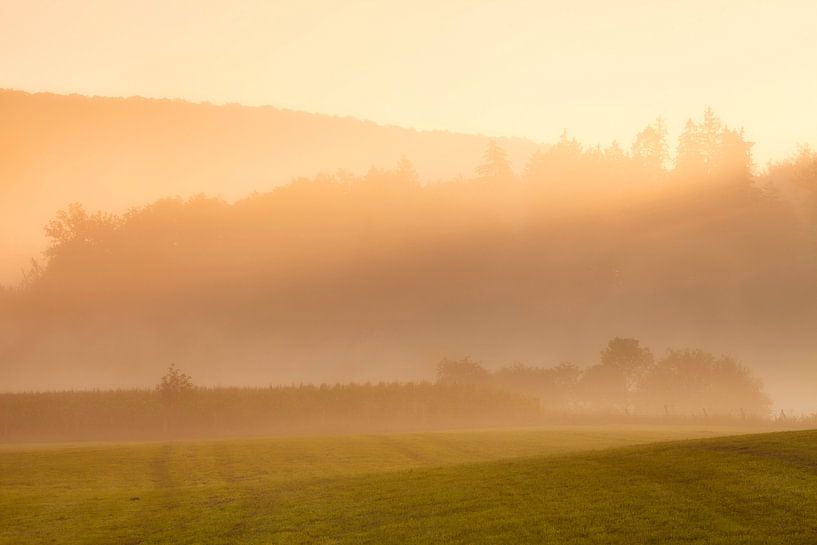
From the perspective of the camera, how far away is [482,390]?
126750mm

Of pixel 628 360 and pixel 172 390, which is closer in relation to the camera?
pixel 172 390

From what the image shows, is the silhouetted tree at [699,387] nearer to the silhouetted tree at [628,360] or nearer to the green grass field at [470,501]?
the silhouetted tree at [628,360]

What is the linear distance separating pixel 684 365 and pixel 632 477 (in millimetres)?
122616

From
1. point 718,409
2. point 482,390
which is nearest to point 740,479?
point 482,390

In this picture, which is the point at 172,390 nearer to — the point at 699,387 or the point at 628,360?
the point at 628,360

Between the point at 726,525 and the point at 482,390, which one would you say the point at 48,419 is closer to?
the point at 482,390

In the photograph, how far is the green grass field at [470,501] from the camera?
94.2ft

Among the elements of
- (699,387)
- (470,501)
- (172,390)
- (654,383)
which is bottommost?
(470,501)

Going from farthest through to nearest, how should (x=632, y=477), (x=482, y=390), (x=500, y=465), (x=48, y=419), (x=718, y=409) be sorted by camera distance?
(x=718, y=409) < (x=482, y=390) < (x=48, y=419) < (x=500, y=465) < (x=632, y=477)

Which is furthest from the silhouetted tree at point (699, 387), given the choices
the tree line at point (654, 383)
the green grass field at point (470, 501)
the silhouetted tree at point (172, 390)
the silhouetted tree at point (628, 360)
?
the green grass field at point (470, 501)

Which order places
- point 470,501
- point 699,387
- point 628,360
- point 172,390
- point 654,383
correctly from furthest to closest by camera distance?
point 628,360 < point 654,383 < point 699,387 < point 172,390 < point 470,501

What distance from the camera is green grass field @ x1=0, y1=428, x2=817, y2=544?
94.2 ft

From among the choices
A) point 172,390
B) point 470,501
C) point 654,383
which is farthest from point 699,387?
point 470,501

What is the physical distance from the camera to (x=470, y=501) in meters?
34.5
